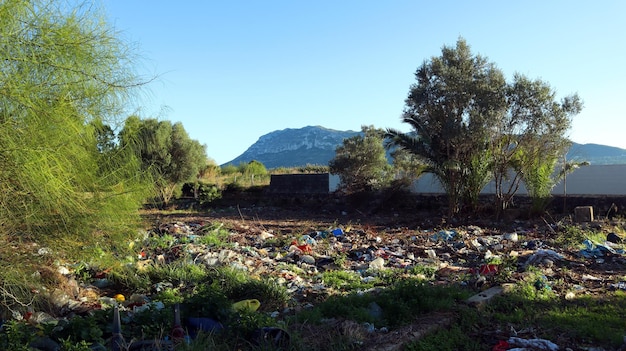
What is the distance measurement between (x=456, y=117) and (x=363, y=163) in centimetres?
614

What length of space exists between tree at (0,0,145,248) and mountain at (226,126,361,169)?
252 ft

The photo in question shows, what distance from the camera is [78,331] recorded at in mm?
3359

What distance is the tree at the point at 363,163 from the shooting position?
62.6 ft

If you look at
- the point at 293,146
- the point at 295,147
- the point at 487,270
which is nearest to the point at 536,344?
the point at 487,270

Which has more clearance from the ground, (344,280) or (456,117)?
(456,117)

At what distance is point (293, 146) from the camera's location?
11012cm

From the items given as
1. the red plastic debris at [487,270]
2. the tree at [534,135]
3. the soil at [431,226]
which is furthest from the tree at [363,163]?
the red plastic debris at [487,270]

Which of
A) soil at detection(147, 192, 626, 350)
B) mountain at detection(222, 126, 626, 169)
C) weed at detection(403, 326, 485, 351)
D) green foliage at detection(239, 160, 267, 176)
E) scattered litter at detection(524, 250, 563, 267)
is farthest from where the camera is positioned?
mountain at detection(222, 126, 626, 169)

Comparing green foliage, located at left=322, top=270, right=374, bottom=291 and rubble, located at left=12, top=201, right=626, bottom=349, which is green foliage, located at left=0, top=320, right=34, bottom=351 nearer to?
rubble, located at left=12, top=201, right=626, bottom=349

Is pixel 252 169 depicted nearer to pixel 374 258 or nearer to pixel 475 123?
pixel 475 123

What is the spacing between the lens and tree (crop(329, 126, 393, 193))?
19.1 meters

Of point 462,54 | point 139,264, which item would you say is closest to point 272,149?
point 462,54

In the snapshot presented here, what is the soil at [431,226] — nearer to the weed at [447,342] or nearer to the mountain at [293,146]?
the weed at [447,342]

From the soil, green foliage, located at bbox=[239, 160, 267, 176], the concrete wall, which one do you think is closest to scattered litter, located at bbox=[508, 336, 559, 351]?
the soil
